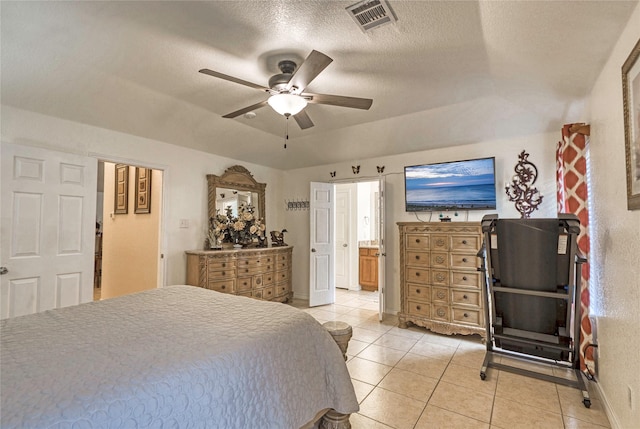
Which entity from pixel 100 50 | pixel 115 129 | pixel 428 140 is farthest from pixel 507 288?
pixel 115 129

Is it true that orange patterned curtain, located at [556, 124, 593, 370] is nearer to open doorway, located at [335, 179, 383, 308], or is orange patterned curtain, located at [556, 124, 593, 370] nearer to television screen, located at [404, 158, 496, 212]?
television screen, located at [404, 158, 496, 212]

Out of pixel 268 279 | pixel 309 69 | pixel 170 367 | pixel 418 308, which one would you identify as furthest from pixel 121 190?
pixel 418 308

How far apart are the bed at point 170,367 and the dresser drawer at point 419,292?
239 centimetres

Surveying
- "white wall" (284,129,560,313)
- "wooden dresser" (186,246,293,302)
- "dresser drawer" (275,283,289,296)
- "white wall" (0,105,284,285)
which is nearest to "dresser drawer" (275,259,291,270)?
"wooden dresser" (186,246,293,302)

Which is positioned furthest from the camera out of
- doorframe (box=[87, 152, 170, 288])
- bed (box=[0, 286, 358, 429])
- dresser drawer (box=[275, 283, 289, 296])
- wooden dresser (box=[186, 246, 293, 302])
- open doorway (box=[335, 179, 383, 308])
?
open doorway (box=[335, 179, 383, 308])

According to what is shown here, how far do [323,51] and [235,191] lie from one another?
3.06 m

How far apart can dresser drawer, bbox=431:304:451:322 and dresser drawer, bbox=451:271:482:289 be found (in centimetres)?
33

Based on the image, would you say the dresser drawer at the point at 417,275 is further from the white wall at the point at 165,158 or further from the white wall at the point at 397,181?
the white wall at the point at 165,158

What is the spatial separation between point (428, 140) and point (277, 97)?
100 inches

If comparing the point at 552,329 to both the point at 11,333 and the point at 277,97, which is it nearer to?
the point at 277,97

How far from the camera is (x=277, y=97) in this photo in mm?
2236

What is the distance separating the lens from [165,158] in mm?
3902

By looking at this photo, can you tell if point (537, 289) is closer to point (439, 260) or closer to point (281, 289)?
point (439, 260)

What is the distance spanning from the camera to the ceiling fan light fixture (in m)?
2.23
